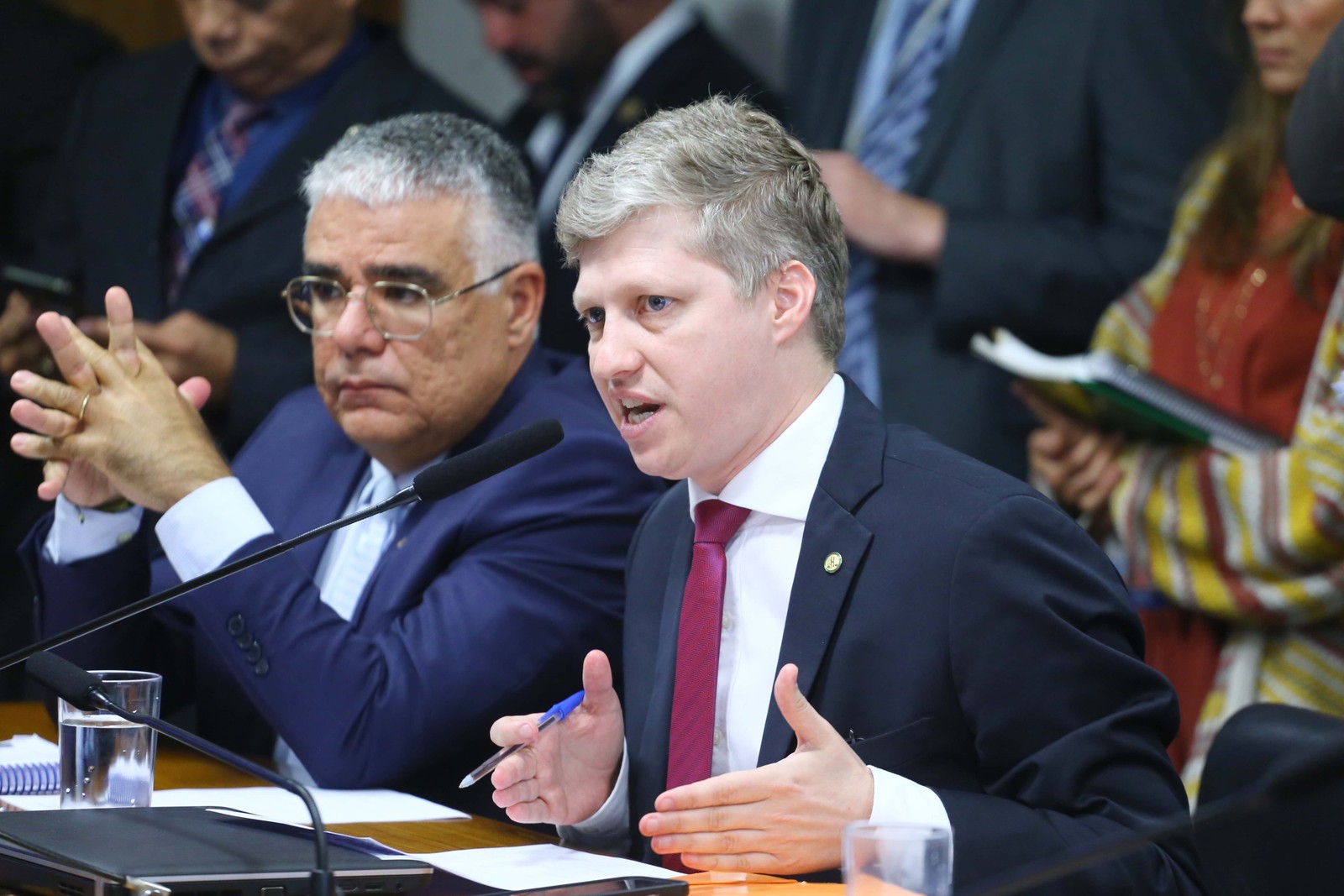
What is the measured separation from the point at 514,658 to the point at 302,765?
291mm

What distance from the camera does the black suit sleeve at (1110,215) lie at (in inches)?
119

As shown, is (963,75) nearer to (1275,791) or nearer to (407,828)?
(407,828)

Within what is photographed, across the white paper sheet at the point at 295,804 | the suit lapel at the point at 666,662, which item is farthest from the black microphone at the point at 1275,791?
the white paper sheet at the point at 295,804

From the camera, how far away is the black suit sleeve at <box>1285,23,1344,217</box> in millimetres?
1505

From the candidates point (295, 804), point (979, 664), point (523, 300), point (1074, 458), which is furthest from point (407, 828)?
point (1074, 458)

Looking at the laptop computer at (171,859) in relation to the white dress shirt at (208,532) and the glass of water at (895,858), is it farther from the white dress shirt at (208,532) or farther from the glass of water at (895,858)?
the white dress shirt at (208,532)

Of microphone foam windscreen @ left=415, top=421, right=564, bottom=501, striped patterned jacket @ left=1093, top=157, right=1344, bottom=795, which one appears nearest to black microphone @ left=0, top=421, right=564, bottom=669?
microphone foam windscreen @ left=415, top=421, right=564, bottom=501

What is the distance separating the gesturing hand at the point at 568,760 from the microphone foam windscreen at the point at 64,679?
374 mm

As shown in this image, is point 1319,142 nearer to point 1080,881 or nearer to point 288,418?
point 1080,881

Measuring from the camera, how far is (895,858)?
4.01ft

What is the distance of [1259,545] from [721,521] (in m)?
1.10

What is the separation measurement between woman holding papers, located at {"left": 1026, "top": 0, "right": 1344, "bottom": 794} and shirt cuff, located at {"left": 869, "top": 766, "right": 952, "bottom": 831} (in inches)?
45.6

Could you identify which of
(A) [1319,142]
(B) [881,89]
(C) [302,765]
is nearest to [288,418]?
(C) [302,765]

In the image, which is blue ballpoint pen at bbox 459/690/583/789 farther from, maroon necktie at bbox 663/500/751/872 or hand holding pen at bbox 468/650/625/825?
maroon necktie at bbox 663/500/751/872
